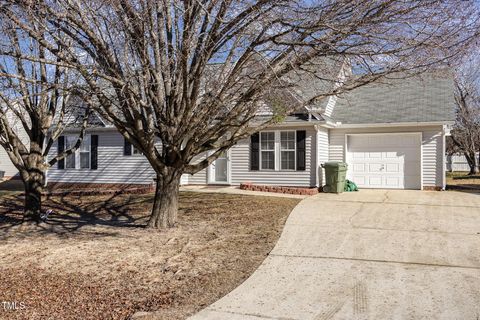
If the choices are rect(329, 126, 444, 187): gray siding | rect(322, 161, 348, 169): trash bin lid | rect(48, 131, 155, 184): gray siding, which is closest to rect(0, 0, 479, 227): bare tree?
rect(322, 161, 348, 169): trash bin lid

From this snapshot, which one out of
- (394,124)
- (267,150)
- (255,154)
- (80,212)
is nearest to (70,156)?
(80,212)

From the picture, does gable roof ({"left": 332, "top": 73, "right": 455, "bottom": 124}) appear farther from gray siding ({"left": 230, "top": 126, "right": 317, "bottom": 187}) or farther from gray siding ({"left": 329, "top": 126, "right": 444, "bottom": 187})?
gray siding ({"left": 230, "top": 126, "right": 317, "bottom": 187})

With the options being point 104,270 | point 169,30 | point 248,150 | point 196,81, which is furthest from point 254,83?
point 248,150

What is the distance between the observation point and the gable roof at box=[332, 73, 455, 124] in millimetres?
16672

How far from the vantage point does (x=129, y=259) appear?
7.74m

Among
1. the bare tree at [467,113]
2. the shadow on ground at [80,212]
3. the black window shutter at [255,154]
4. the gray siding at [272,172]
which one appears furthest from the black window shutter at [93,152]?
the bare tree at [467,113]

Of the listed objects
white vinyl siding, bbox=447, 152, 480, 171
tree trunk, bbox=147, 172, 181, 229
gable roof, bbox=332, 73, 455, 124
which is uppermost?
gable roof, bbox=332, 73, 455, 124

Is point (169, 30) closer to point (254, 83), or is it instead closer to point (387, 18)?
point (254, 83)

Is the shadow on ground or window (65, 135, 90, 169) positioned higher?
window (65, 135, 90, 169)

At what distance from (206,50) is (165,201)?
330cm

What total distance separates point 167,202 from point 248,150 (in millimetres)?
8304

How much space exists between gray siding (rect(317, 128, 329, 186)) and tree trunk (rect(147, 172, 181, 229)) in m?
8.18

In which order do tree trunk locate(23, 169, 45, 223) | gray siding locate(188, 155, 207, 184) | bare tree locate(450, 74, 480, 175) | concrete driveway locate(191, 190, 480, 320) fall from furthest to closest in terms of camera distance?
bare tree locate(450, 74, 480, 175) < gray siding locate(188, 155, 207, 184) < tree trunk locate(23, 169, 45, 223) < concrete driveway locate(191, 190, 480, 320)

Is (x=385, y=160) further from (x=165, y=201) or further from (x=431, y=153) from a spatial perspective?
(x=165, y=201)
